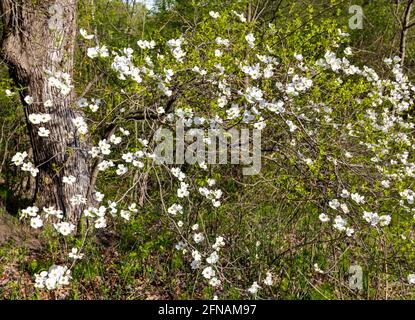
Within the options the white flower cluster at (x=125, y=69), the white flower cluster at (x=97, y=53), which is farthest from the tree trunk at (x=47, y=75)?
the white flower cluster at (x=125, y=69)

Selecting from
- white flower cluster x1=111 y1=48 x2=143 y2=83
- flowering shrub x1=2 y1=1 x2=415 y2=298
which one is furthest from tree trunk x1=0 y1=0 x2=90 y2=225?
white flower cluster x1=111 y1=48 x2=143 y2=83

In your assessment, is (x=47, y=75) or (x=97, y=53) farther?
(x=47, y=75)

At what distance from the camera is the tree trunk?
364 cm

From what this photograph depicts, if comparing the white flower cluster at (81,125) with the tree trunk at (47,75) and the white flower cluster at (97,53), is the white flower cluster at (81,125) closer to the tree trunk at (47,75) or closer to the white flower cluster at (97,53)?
the tree trunk at (47,75)

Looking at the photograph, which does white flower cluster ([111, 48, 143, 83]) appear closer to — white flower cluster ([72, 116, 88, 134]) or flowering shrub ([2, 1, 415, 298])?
flowering shrub ([2, 1, 415, 298])

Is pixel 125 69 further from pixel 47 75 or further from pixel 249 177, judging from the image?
pixel 249 177

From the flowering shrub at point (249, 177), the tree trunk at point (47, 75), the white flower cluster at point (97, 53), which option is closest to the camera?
the white flower cluster at point (97, 53)

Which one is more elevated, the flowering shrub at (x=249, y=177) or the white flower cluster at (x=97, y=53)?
the white flower cluster at (x=97, y=53)

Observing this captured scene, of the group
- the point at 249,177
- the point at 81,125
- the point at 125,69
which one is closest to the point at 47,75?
the point at 81,125

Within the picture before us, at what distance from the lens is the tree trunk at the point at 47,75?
3643 millimetres

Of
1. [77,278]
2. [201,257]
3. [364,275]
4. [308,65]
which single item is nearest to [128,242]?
[77,278]

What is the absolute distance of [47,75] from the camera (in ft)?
11.8

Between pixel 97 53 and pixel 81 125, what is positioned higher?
pixel 97 53
